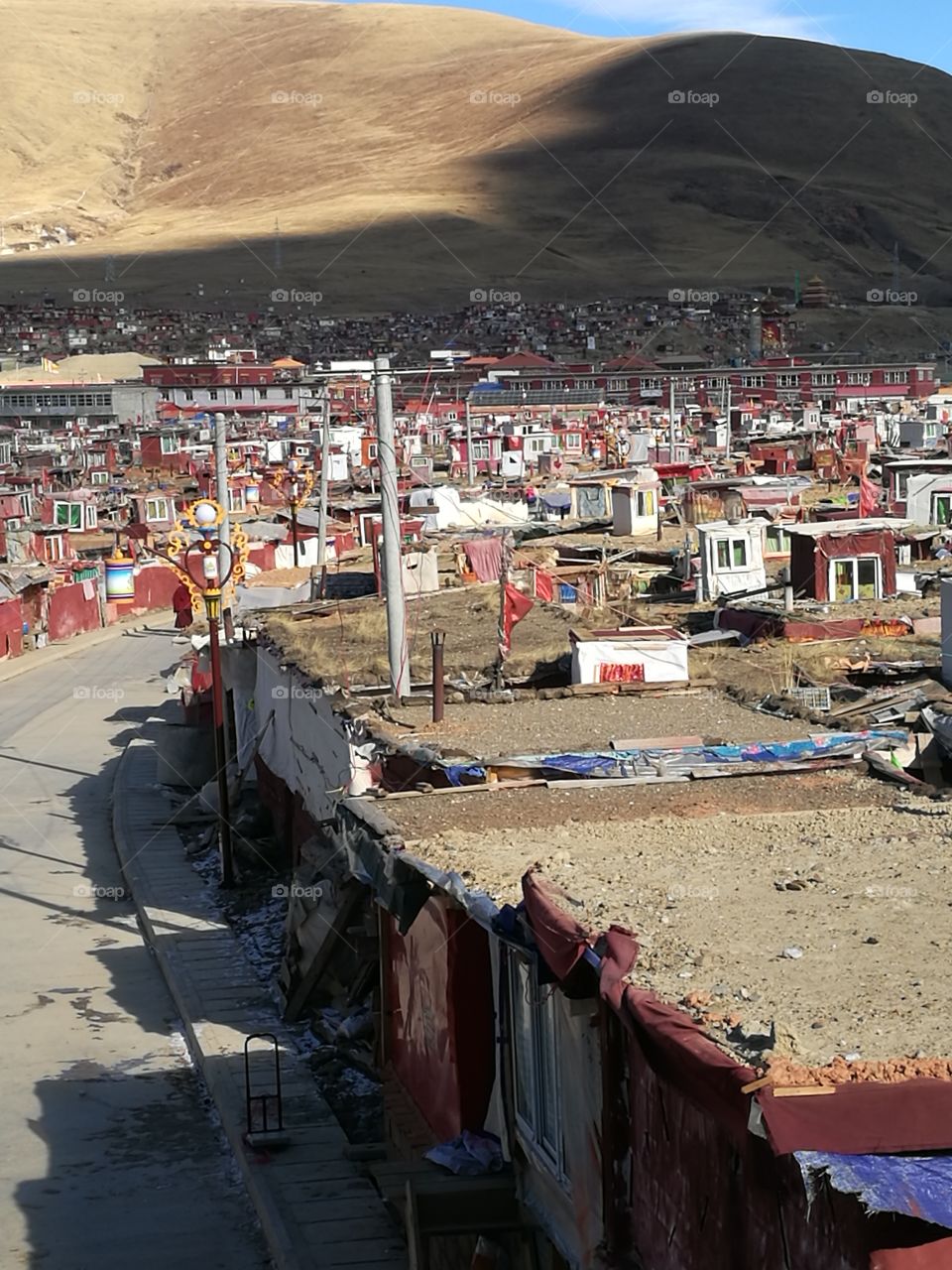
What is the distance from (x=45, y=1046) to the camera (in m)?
14.4

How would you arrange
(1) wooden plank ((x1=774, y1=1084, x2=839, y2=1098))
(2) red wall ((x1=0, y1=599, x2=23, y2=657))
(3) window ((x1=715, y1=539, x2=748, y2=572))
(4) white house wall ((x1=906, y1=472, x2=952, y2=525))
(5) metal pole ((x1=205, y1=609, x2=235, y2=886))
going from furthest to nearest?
(2) red wall ((x1=0, y1=599, x2=23, y2=657)), (4) white house wall ((x1=906, y1=472, x2=952, y2=525)), (3) window ((x1=715, y1=539, x2=748, y2=572)), (5) metal pole ((x1=205, y1=609, x2=235, y2=886)), (1) wooden plank ((x1=774, y1=1084, x2=839, y2=1098))

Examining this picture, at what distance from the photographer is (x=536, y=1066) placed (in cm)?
855

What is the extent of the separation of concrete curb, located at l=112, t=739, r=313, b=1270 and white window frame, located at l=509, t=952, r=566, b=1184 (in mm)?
2013

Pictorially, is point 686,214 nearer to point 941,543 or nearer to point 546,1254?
point 941,543

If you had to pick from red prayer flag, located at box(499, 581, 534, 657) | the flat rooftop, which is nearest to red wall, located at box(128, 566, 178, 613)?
red prayer flag, located at box(499, 581, 534, 657)

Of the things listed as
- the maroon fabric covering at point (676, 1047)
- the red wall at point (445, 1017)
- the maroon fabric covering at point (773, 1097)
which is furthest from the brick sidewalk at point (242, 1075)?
the maroon fabric covering at point (773, 1097)

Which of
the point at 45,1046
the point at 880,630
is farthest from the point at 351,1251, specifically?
the point at 880,630

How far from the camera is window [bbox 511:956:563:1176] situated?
8.29 m

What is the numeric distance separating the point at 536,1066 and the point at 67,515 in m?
46.2

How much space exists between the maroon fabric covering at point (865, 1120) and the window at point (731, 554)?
20730 mm

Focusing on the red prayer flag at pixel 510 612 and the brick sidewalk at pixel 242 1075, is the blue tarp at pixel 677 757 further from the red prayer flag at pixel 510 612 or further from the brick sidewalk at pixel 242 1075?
the red prayer flag at pixel 510 612

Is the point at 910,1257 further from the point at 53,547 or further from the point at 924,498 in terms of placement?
the point at 53,547

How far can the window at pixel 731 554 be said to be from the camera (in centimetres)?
A: 2608

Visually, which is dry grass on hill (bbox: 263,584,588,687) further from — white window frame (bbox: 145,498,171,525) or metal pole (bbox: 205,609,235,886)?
white window frame (bbox: 145,498,171,525)
